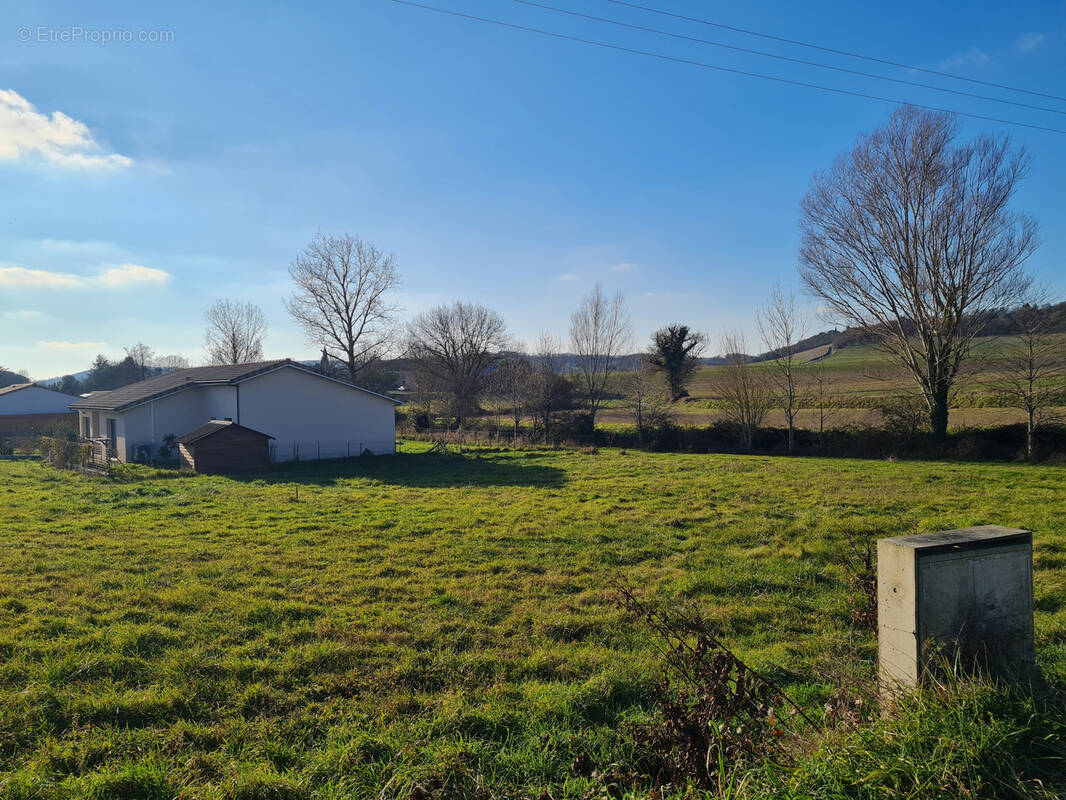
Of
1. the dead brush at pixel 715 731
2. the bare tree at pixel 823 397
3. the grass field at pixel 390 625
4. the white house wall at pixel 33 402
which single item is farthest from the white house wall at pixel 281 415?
the white house wall at pixel 33 402

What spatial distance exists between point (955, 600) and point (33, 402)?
6395 cm

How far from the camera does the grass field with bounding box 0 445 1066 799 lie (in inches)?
149

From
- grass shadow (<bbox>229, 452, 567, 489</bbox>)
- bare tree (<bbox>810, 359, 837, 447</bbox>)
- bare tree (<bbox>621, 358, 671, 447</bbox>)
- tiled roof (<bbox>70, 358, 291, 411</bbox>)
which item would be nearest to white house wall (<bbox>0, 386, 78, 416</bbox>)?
tiled roof (<bbox>70, 358, 291, 411</bbox>)

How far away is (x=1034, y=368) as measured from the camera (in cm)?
2319

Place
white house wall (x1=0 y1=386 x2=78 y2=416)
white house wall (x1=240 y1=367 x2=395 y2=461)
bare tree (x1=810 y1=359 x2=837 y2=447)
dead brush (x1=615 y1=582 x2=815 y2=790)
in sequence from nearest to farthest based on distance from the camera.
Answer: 1. dead brush (x1=615 y1=582 x2=815 y2=790)
2. white house wall (x1=240 y1=367 x2=395 y2=461)
3. bare tree (x1=810 y1=359 x2=837 y2=447)
4. white house wall (x1=0 y1=386 x2=78 y2=416)

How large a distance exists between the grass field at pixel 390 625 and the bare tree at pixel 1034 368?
40.9ft

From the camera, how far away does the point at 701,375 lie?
6153 cm

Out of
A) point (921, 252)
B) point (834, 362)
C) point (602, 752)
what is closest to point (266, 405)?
point (602, 752)

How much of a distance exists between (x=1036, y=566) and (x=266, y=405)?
26478 millimetres

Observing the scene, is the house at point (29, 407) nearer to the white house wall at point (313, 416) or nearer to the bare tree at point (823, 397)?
the white house wall at point (313, 416)

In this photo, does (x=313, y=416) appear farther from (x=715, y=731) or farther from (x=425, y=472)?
(x=715, y=731)

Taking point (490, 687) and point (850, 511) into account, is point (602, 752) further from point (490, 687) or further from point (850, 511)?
point (850, 511)

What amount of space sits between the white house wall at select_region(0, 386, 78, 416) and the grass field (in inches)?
1759

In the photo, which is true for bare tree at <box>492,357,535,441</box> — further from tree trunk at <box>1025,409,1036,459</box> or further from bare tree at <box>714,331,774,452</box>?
tree trunk at <box>1025,409,1036,459</box>
